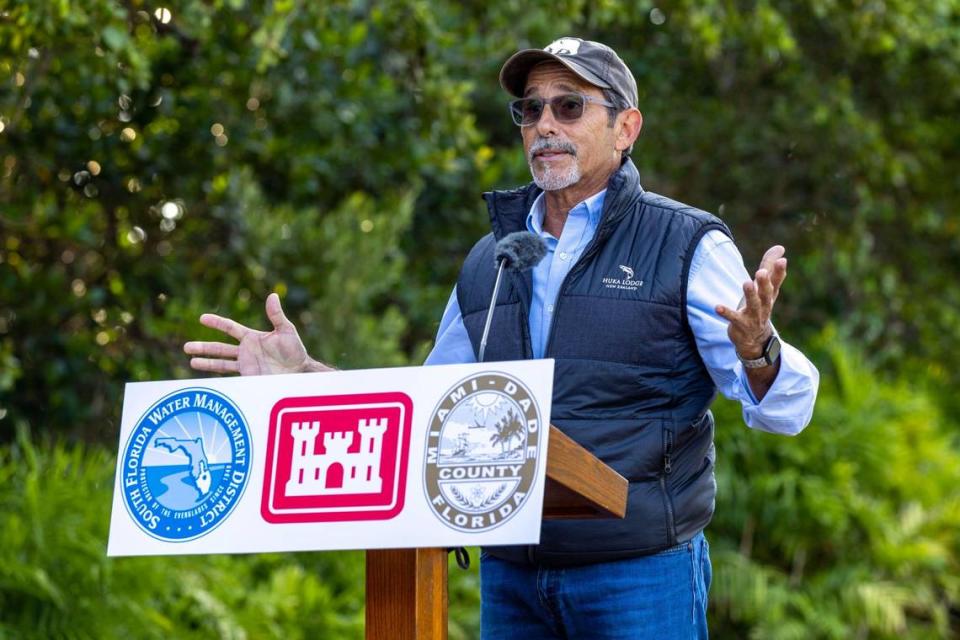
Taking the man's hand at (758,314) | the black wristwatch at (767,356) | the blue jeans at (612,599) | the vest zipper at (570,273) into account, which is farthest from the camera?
the vest zipper at (570,273)

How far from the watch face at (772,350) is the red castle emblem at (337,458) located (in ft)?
2.55

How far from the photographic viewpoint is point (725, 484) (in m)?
9.04

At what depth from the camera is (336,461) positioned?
246 cm

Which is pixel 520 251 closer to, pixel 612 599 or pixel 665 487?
pixel 665 487

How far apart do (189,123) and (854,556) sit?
16.3 feet

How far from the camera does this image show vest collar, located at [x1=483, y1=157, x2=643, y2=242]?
122 inches

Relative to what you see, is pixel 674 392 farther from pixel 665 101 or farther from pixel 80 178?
pixel 665 101

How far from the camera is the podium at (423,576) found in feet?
8.15

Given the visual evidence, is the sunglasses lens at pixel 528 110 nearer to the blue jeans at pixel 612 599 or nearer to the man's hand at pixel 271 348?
the man's hand at pixel 271 348

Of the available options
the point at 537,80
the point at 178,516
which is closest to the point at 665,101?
the point at 537,80

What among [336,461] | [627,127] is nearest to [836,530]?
[627,127]

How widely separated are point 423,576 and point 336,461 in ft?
0.86

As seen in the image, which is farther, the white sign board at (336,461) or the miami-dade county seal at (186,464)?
the miami-dade county seal at (186,464)

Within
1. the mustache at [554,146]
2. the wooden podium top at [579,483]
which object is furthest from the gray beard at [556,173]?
the wooden podium top at [579,483]
